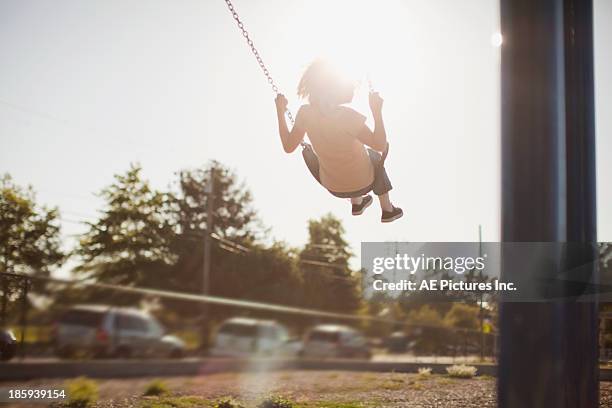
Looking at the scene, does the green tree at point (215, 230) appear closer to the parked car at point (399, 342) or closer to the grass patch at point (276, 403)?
the parked car at point (399, 342)

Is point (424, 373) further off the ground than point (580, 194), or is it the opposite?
point (580, 194)

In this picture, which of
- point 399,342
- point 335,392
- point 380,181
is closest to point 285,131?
point 380,181

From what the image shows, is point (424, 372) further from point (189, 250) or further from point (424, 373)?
point (189, 250)

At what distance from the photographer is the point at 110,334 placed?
7859 millimetres

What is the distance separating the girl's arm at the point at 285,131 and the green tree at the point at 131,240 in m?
11.3

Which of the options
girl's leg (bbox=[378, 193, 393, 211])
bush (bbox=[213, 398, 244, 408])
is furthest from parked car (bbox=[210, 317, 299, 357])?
girl's leg (bbox=[378, 193, 393, 211])

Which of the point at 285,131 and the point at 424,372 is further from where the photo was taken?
the point at 424,372

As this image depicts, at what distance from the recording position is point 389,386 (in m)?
5.93

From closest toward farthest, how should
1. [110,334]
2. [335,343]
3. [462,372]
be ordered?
[462,372] → [110,334] → [335,343]

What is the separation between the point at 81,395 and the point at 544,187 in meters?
3.83

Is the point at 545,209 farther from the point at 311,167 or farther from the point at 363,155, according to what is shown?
the point at 311,167

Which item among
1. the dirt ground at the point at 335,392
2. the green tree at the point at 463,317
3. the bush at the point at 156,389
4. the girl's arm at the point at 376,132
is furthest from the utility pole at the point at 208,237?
the girl's arm at the point at 376,132

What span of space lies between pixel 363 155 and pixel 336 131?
0.25 metres

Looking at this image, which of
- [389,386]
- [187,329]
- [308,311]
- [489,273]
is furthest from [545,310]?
[308,311]
